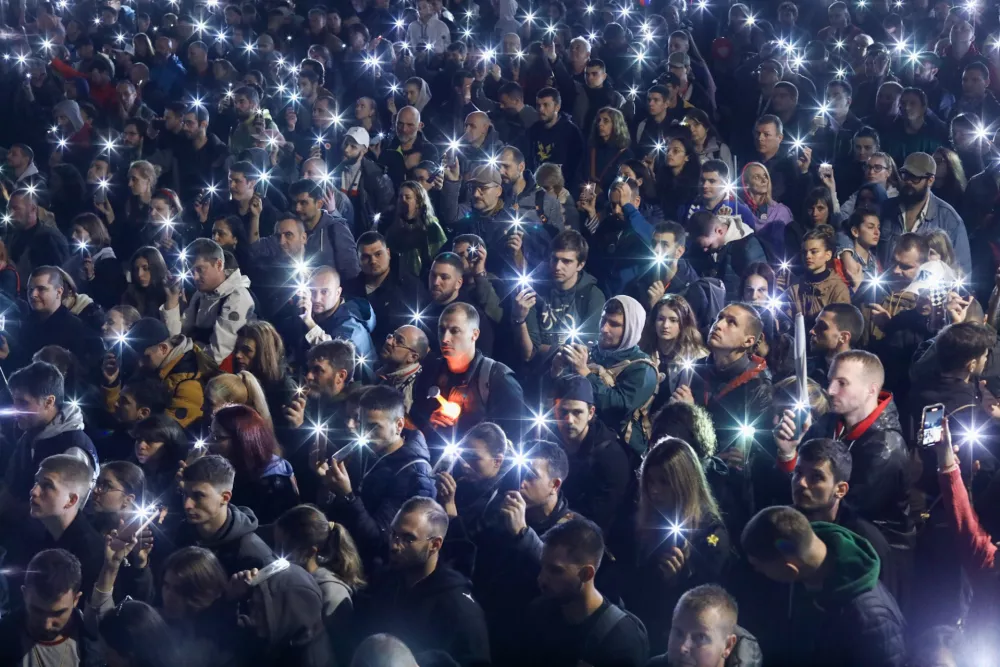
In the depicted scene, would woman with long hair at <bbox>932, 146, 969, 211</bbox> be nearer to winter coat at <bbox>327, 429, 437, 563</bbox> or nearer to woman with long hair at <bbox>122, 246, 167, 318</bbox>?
winter coat at <bbox>327, 429, 437, 563</bbox>

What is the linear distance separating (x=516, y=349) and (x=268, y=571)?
3.05m

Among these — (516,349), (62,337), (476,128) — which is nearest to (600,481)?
(516,349)

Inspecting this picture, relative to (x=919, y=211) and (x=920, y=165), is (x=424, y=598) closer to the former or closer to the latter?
(x=919, y=211)

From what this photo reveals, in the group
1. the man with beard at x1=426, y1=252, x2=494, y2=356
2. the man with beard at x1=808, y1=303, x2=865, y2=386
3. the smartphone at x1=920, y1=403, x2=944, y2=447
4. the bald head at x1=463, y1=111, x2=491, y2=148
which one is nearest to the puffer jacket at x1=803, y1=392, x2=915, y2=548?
the smartphone at x1=920, y1=403, x2=944, y2=447

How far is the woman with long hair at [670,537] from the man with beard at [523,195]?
12.7ft

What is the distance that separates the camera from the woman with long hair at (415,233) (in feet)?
29.9

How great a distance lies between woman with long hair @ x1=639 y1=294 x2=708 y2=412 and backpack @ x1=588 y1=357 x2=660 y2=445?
0.22 ft

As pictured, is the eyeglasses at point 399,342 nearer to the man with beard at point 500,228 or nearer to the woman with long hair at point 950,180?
the man with beard at point 500,228

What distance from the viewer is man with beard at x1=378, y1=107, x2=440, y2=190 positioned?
1084cm

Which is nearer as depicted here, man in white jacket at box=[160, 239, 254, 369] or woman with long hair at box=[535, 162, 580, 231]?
man in white jacket at box=[160, 239, 254, 369]

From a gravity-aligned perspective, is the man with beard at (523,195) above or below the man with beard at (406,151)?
above

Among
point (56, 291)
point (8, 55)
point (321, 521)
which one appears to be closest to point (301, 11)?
point (8, 55)

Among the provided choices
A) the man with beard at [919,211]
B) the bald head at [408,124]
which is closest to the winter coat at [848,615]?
the man with beard at [919,211]

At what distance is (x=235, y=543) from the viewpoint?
5793 millimetres
